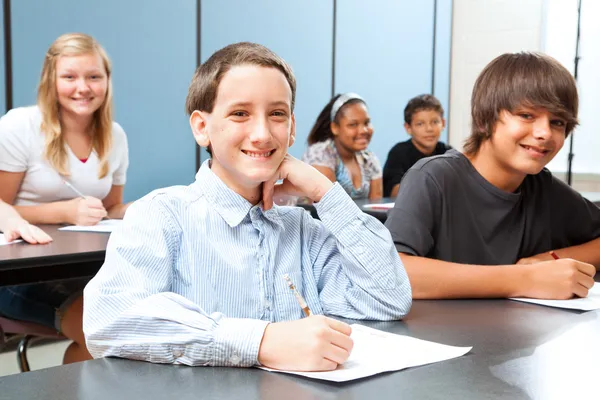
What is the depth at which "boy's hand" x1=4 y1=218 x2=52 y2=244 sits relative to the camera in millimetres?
1872

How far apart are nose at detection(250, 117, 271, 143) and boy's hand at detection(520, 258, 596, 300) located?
0.60m

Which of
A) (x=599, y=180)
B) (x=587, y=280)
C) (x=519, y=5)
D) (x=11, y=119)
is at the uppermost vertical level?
(x=519, y=5)

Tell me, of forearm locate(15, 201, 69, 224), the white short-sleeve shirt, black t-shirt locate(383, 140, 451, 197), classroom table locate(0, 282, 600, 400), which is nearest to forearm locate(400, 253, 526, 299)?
classroom table locate(0, 282, 600, 400)

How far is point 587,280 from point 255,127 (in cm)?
72

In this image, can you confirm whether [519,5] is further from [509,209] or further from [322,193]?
[322,193]

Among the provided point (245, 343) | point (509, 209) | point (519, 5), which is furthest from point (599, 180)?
point (245, 343)

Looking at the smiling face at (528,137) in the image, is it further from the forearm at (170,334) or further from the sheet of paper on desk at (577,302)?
the forearm at (170,334)

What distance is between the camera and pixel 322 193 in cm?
121

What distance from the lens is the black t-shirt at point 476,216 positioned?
1.53 m

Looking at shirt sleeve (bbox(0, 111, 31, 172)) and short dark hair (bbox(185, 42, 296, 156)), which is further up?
short dark hair (bbox(185, 42, 296, 156))

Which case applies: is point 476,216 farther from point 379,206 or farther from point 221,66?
point 379,206

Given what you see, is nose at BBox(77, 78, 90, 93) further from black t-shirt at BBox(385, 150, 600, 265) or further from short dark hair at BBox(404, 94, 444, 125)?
short dark hair at BBox(404, 94, 444, 125)

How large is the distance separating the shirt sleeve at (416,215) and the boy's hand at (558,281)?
0.22 meters

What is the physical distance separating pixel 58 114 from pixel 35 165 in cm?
20
